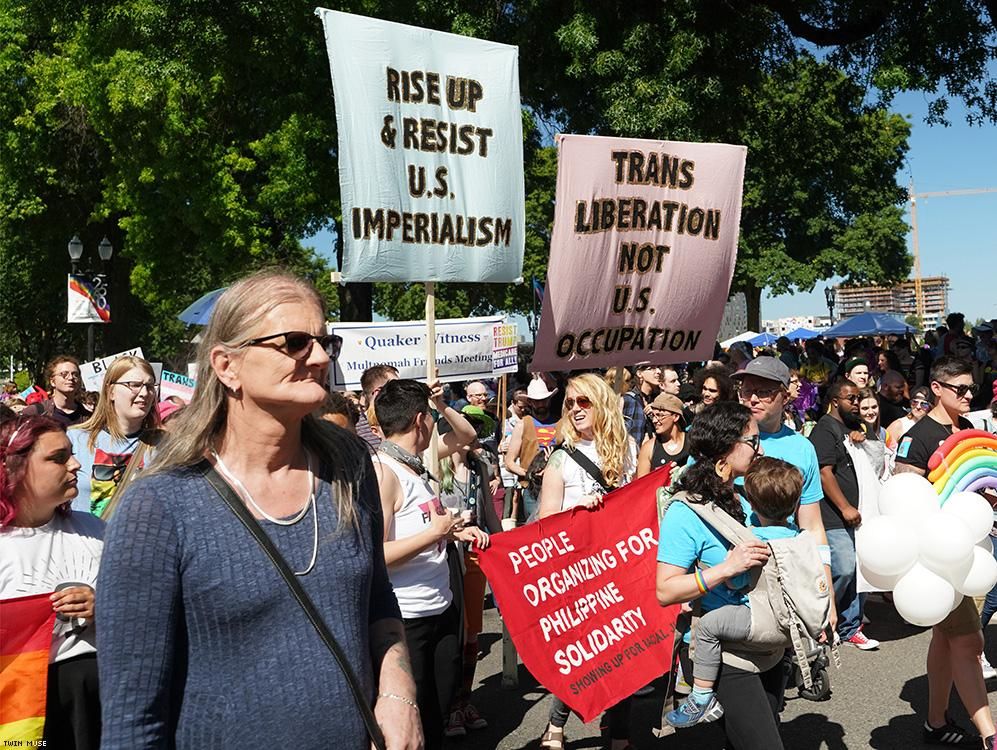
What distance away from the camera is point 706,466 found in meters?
3.79

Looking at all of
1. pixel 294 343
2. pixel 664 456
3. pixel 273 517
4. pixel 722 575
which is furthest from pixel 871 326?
pixel 273 517

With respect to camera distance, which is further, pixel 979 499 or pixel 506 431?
pixel 506 431

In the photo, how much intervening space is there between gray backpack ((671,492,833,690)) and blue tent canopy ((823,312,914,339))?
21432mm

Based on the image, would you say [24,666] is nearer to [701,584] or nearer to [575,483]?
[701,584]

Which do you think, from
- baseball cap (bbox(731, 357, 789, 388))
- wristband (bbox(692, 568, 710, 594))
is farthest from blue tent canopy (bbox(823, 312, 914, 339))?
wristband (bbox(692, 568, 710, 594))

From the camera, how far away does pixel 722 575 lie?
350cm

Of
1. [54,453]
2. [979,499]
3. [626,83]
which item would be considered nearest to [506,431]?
[626,83]

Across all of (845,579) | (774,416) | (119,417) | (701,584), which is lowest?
(845,579)

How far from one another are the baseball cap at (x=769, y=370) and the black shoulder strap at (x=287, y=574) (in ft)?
11.4

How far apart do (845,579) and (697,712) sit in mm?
3212

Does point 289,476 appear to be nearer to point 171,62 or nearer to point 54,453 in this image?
point 54,453

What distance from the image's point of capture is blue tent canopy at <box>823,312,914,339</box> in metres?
23.7

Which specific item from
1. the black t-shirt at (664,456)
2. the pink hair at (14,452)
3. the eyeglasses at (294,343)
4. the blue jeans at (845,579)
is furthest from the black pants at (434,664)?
the blue jeans at (845,579)

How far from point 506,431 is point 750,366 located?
19.9 ft
